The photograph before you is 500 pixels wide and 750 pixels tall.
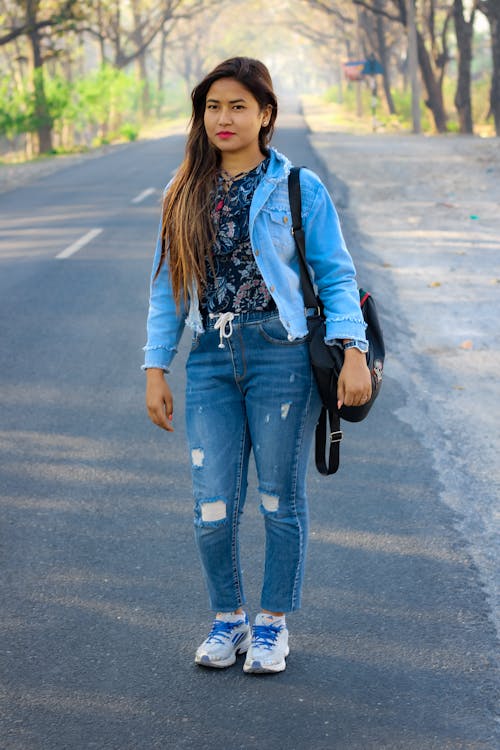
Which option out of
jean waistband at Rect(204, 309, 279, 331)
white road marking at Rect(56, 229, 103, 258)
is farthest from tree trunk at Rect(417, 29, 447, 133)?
jean waistband at Rect(204, 309, 279, 331)

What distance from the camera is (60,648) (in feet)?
11.5

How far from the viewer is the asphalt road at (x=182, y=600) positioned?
9.99 ft

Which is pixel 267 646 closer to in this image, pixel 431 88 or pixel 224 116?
pixel 224 116

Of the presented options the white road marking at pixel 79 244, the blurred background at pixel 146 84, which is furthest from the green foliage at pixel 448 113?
the white road marking at pixel 79 244

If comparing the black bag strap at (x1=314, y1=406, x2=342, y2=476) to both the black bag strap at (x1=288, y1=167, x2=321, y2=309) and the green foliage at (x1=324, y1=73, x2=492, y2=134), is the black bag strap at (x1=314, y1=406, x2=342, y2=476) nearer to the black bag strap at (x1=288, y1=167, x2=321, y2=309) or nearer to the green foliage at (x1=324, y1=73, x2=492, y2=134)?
the black bag strap at (x1=288, y1=167, x2=321, y2=309)

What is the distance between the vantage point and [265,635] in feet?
11.1

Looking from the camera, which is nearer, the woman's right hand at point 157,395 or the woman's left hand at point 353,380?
the woman's left hand at point 353,380

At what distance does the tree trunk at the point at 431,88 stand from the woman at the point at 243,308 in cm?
3235

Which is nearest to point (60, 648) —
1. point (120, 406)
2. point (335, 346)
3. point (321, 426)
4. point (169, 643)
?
point (169, 643)

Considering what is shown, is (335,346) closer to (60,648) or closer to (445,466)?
(60,648)

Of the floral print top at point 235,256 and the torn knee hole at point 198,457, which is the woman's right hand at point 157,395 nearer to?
the torn knee hole at point 198,457

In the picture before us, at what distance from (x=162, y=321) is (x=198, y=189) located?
430 mm

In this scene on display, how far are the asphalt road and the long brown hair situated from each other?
120 centimetres

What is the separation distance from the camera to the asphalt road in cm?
304
